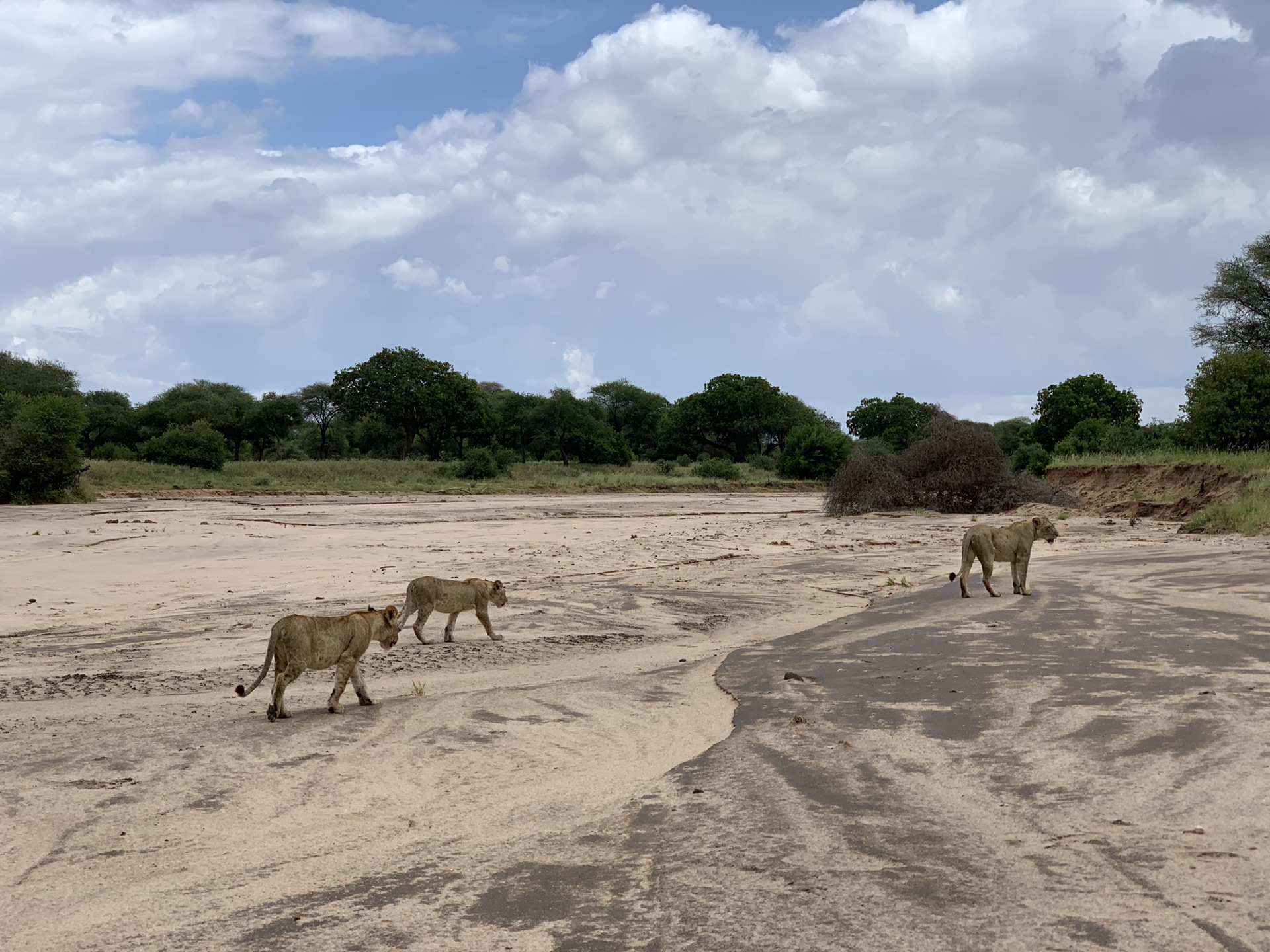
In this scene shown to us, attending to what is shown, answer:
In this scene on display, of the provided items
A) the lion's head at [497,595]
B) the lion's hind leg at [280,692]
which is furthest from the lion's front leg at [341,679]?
the lion's head at [497,595]

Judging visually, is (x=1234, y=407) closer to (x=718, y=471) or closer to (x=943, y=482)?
(x=943, y=482)

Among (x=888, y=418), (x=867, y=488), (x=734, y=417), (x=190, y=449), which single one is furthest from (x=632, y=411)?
(x=867, y=488)

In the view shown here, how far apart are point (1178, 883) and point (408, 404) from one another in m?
66.6

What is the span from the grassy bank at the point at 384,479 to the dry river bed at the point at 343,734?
86.2ft

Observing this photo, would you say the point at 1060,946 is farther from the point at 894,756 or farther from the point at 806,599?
the point at 806,599

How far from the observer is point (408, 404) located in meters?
68.1

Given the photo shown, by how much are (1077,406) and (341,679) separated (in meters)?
66.6

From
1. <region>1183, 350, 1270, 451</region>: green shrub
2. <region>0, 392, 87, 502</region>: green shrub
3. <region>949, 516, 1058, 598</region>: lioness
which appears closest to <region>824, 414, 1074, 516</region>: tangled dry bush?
<region>1183, 350, 1270, 451</region>: green shrub

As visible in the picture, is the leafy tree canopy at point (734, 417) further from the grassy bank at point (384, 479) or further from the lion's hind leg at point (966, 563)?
the lion's hind leg at point (966, 563)

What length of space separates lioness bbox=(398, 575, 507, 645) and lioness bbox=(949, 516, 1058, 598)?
5867 millimetres

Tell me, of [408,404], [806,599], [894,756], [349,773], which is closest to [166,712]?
[349,773]

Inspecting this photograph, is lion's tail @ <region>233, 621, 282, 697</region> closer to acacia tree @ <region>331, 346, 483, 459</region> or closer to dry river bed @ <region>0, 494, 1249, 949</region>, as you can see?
dry river bed @ <region>0, 494, 1249, 949</region>

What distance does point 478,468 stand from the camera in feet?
176

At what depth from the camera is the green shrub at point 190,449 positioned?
50.3m
